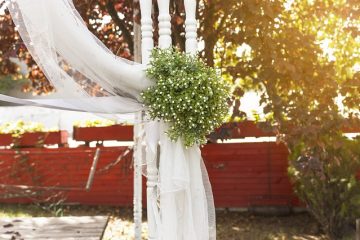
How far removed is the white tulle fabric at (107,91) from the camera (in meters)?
2.37

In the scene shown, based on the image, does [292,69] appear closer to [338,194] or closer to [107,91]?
[107,91]

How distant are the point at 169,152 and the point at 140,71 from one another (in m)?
0.44

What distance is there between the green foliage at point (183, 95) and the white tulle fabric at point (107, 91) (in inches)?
2.7

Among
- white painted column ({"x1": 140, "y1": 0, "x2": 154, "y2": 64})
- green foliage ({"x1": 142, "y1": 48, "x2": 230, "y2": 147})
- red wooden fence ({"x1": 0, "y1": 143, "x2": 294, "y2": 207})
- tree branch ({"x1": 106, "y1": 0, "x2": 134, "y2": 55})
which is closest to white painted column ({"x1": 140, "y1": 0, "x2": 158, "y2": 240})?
white painted column ({"x1": 140, "y1": 0, "x2": 154, "y2": 64})

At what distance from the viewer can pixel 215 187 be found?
6.08 meters

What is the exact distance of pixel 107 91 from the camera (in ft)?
8.39

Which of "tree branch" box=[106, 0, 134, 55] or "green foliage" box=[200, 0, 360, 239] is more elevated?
"tree branch" box=[106, 0, 134, 55]

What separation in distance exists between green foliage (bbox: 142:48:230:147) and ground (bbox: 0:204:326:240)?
9.29 feet

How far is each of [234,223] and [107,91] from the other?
3.55 meters

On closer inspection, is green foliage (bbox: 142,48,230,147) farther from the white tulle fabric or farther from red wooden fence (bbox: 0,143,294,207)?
red wooden fence (bbox: 0,143,294,207)

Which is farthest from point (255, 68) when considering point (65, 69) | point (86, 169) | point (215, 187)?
point (86, 169)

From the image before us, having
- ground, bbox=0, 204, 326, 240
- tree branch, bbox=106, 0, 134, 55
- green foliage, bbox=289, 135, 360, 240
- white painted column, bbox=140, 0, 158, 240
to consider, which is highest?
tree branch, bbox=106, 0, 134, 55

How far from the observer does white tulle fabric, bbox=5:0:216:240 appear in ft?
7.77

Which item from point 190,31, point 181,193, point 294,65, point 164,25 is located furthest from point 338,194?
point 164,25
